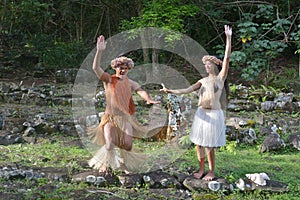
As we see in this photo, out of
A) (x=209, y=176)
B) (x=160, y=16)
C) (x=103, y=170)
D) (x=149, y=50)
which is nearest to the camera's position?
(x=209, y=176)

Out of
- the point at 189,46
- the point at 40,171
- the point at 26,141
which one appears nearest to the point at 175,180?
the point at 40,171

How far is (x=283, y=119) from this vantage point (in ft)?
27.7

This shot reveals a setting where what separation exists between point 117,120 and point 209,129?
1.03 meters

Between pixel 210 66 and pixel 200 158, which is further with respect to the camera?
pixel 200 158

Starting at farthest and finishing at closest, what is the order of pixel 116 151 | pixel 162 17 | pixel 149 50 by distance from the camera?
1. pixel 149 50
2. pixel 162 17
3. pixel 116 151

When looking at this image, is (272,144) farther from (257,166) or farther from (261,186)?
(261,186)

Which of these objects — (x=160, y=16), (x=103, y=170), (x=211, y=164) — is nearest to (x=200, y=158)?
(x=211, y=164)

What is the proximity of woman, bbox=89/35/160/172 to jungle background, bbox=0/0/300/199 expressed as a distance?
0.52m

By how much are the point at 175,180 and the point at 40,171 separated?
1551 mm

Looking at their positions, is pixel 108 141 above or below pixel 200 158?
above

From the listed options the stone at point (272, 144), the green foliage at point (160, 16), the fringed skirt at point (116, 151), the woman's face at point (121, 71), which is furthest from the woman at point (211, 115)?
the green foliage at point (160, 16)

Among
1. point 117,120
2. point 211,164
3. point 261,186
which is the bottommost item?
point 261,186

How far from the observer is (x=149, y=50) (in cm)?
1264

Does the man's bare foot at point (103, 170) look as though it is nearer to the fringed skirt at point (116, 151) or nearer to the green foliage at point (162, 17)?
the fringed skirt at point (116, 151)
